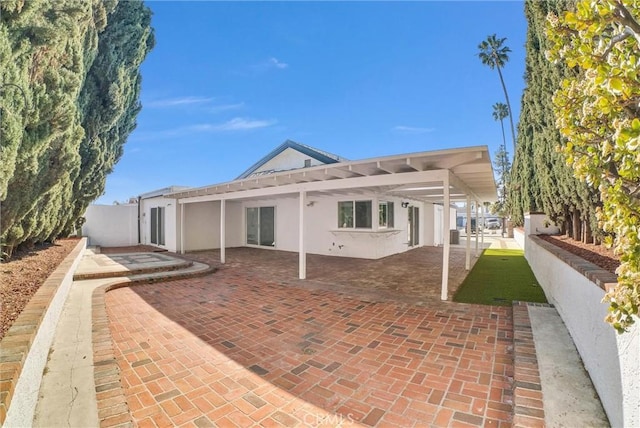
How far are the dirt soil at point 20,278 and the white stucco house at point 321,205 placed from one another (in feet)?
16.8

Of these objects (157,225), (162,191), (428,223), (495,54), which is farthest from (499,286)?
(495,54)

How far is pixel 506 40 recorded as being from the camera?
27625 millimetres

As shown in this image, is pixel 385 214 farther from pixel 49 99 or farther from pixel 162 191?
pixel 162 191

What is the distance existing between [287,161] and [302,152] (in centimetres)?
124

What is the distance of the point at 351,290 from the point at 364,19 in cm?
942

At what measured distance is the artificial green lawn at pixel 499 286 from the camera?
6.18 meters

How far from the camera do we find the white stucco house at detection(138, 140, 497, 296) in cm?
663

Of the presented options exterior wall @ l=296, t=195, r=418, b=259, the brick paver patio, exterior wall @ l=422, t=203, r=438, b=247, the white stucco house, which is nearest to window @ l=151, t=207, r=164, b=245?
the white stucco house

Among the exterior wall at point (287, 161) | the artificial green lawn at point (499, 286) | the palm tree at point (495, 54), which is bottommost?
the artificial green lawn at point (499, 286)

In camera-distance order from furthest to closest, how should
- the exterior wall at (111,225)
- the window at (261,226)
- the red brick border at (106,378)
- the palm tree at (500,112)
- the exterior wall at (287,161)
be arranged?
the palm tree at (500,112) < the exterior wall at (111,225) < the window at (261,226) < the exterior wall at (287,161) < the red brick border at (106,378)

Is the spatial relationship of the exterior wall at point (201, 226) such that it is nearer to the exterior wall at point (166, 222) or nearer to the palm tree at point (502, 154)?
the exterior wall at point (166, 222)

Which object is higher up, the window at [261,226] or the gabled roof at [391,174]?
the gabled roof at [391,174]

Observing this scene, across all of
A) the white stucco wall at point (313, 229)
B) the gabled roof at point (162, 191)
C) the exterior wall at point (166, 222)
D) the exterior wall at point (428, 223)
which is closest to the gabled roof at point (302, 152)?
the white stucco wall at point (313, 229)

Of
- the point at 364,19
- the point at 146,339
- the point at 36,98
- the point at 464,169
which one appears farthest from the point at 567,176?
the point at 36,98
